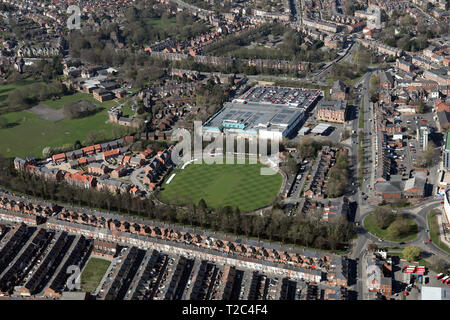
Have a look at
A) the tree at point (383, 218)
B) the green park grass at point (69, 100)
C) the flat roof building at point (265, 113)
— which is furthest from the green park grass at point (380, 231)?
the green park grass at point (69, 100)

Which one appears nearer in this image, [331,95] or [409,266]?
[409,266]

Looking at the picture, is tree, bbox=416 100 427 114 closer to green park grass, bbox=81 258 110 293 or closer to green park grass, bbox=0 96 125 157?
Answer: green park grass, bbox=0 96 125 157

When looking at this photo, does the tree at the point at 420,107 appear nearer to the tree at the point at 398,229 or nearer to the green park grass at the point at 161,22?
the tree at the point at 398,229

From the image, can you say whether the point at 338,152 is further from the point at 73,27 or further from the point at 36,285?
the point at 73,27

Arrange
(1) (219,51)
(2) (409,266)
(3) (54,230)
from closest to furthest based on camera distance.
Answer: (2) (409,266) → (3) (54,230) → (1) (219,51)

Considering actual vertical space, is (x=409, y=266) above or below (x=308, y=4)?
below

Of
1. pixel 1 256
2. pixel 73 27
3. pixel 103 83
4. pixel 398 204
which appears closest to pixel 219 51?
pixel 103 83

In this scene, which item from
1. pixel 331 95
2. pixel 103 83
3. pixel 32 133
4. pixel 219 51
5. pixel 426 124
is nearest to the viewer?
pixel 426 124

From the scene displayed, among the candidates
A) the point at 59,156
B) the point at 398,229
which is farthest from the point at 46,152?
the point at 398,229
